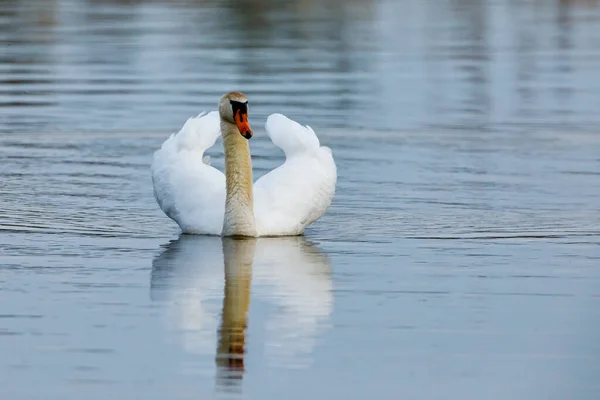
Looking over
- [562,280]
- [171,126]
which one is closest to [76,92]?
[171,126]

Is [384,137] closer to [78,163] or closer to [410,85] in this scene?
[78,163]

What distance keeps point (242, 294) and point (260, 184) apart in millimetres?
2906

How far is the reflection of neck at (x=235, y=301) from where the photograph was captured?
8.10m

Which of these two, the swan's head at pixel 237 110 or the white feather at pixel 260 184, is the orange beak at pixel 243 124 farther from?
the white feather at pixel 260 184

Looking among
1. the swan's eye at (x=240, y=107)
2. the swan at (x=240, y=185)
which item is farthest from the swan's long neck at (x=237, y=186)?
the swan's eye at (x=240, y=107)

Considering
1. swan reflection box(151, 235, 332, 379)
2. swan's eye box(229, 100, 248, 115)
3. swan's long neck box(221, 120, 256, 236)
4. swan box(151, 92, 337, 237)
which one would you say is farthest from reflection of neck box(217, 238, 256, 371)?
swan's eye box(229, 100, 248, 115)

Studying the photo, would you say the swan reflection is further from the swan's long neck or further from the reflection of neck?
the swan's long neck

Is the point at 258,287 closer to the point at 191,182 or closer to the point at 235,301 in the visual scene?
the point at 235,301

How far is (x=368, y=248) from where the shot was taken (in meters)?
11.3

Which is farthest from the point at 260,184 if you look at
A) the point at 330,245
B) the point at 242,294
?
the point at 242,294

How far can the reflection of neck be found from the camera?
8102 millimetres

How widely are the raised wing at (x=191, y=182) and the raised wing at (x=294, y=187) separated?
32 centimetres

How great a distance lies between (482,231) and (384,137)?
5.14 m

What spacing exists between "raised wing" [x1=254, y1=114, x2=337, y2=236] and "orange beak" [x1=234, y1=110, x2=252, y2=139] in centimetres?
69
